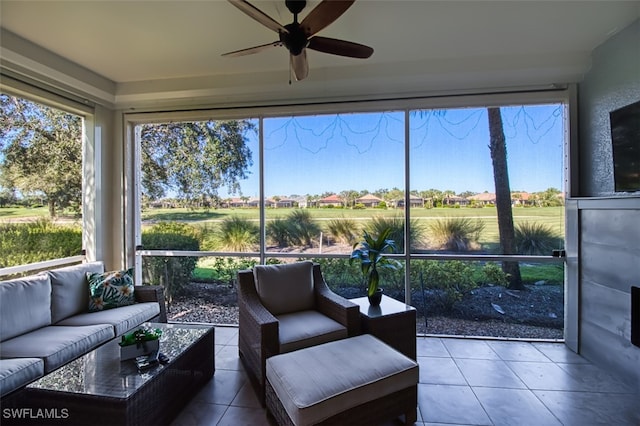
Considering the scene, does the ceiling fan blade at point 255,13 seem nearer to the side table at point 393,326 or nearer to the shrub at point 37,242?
the side table at point 393,326

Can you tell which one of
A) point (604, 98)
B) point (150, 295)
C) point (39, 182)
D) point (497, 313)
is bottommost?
point (497, 313)

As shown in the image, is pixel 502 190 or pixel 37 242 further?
pixel 502 190

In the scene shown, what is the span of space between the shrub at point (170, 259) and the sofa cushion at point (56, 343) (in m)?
1.34

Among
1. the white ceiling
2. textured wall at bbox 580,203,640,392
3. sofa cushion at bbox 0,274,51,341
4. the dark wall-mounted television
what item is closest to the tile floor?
textured wall at bbox 580,203,640,392

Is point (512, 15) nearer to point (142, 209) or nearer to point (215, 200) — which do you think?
point (215, 200)

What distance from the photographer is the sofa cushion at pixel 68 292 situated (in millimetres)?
2664

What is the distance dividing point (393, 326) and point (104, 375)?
1995mm

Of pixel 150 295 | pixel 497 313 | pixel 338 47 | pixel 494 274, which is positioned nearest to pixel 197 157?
pixel 150 295

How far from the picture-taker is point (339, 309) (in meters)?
2.47

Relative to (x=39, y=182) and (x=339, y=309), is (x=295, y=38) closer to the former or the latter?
(x=339, y=309)

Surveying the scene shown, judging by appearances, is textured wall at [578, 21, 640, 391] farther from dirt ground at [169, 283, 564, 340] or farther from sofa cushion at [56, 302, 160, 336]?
sofa cushion at [56, 302, 160, 336]

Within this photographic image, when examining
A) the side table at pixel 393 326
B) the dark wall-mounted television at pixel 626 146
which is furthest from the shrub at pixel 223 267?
the dark wall-mounted television at pixel 626 146

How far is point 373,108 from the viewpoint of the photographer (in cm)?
344

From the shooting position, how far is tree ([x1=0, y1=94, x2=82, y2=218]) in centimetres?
285
